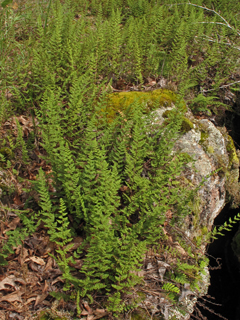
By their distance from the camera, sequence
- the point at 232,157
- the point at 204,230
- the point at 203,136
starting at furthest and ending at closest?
the point at 232,157 → the point at 203,136 → the point at 204,230

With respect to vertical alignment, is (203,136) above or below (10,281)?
above

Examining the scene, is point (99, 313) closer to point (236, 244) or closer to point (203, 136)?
point (203, 136)

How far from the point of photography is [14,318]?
209 centimetres

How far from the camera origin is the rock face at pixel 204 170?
3.23 meters

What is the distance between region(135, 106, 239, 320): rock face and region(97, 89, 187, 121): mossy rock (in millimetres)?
146

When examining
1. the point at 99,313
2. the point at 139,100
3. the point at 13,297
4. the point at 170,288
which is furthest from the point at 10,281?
the point at 139,100

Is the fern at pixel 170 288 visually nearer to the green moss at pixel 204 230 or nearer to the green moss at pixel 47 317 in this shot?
the green moss at pixel 47 317

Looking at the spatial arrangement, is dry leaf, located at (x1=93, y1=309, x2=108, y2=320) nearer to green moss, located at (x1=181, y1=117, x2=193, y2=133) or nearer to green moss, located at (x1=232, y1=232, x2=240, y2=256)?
green moss, located at (x1=181, y1=117, x2=193, y2=133)

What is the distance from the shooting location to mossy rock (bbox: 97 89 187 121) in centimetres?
343

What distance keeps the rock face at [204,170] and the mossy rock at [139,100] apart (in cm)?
15

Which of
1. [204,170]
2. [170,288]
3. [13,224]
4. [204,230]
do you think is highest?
[204,170]

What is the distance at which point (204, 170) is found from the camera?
367 cm

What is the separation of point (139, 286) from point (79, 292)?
0.56 metres

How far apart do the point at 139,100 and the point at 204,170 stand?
138 cm
